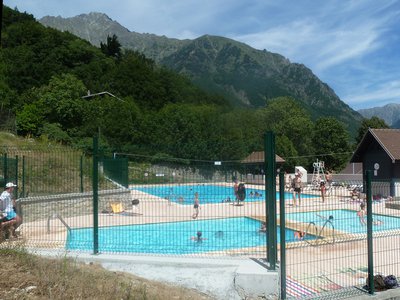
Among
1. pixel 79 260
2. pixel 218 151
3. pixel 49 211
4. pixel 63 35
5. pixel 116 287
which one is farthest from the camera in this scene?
pixel 63 35

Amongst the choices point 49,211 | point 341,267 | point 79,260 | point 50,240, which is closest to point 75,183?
point 49,211

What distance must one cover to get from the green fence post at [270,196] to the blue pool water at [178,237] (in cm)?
123

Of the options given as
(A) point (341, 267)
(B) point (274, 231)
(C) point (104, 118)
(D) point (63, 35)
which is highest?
(D) point (63, 35)

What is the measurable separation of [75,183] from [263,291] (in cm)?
1248

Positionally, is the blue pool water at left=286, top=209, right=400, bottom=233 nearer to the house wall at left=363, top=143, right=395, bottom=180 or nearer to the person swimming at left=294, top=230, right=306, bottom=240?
the person swimming at left=294, top=230, right=306, bottom=240

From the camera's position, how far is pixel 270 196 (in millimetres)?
6883

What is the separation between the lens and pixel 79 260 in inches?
294

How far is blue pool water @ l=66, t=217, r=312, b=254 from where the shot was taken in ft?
28.0

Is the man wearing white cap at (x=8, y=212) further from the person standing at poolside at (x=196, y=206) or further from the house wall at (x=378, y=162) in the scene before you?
the house wall at (x=378, y=162)

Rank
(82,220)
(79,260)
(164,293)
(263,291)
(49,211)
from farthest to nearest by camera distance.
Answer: (49,211), (82,220), (79,260), (263,291), (164,293)

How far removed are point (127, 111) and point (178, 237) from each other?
160ft

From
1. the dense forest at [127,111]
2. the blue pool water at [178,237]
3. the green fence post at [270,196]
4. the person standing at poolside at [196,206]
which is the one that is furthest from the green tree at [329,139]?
the green fence post at [270,196]

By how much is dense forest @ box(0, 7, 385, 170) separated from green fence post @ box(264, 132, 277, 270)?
2669cm

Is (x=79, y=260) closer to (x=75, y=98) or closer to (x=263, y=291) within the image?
(x=263, y=291)
